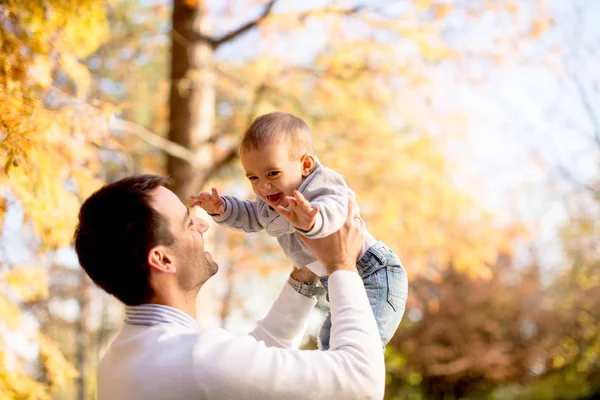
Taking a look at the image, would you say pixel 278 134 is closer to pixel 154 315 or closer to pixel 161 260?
pixel 161 260

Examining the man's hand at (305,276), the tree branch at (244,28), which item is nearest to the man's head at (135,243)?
the man's hand at (305,276)

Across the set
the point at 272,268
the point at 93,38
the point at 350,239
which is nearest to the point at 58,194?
the point at 93,38

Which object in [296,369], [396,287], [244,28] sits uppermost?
[244,28]

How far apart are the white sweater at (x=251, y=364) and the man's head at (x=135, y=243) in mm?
139

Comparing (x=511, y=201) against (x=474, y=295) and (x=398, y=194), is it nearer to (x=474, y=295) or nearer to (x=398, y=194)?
(x=474, y=295)

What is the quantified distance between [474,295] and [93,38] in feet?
27.4

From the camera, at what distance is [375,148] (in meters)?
7.05

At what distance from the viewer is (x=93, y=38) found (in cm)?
379

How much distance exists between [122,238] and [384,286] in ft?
2.54

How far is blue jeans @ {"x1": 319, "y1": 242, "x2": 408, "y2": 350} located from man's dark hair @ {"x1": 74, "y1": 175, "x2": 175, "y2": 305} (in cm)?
61

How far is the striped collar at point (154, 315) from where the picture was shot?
1694 mm

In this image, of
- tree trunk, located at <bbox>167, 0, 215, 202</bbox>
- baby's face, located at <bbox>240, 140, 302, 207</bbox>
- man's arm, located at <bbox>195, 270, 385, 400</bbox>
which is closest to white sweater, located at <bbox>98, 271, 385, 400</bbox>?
man's arm, located at <bbox>195, 270, 385, 400</bbox>

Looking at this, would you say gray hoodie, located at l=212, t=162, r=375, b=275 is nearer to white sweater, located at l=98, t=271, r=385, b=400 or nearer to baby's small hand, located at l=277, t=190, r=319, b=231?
baby's small hand, located at l=277, t=190, r=319, b=231

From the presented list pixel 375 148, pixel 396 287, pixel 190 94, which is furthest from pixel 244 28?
pixel 396 287
